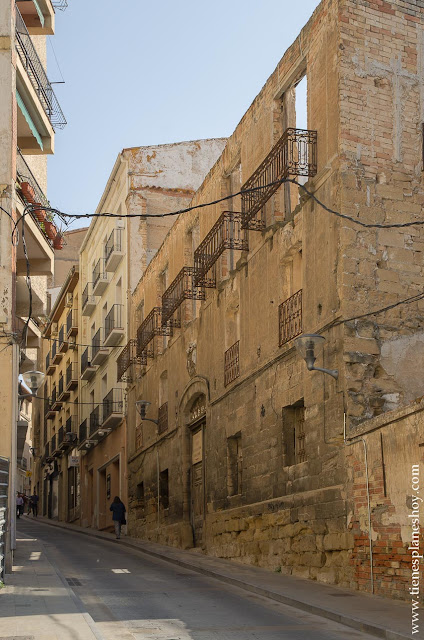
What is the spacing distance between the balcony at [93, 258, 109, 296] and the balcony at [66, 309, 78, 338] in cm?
546

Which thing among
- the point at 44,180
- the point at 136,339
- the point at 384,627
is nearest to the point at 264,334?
the point at 384,627

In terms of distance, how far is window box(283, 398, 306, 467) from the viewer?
16547 mm

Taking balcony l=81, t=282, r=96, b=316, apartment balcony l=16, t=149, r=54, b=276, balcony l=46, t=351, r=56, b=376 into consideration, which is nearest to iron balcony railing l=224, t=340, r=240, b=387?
apartment balcony l=16, t=149, r=54, b=276

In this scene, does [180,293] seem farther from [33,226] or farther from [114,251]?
[114,251]

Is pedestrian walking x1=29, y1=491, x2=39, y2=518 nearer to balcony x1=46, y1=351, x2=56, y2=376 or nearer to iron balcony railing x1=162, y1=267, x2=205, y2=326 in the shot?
balcony x1=46, y1=351, x2=56, y2=376

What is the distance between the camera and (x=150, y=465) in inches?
1128

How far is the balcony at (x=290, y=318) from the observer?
648 inches

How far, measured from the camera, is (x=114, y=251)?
113ft

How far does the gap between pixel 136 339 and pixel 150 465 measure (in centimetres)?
424

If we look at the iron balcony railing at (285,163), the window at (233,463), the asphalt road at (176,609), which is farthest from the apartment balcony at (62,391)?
the iron balcony railing at (285,163)

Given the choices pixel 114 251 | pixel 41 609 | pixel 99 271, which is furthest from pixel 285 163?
pixel 99 271

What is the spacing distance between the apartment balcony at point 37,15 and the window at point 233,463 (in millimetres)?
10993

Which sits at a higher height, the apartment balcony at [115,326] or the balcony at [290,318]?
the apartment balcony at [115,326]

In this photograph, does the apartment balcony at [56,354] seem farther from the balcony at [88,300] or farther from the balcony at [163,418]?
the balcony at [163,418]
